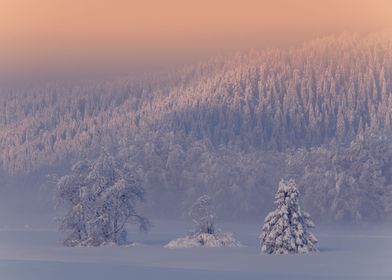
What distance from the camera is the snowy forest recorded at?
278 ft

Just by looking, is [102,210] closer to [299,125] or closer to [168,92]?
[299,125]

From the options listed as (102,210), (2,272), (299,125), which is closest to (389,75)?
(299,125)

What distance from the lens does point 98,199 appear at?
162 feet

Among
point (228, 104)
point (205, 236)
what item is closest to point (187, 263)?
point (205, 236)

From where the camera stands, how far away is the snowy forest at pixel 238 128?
8462 cm

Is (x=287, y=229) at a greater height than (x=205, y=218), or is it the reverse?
(x=205, y=218)

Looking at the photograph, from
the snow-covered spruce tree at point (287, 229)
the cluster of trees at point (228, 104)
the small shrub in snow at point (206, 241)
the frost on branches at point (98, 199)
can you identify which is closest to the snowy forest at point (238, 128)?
the cluster of trees at point (228, 104)

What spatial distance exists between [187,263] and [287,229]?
8223 millimetres

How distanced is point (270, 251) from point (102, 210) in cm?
1324

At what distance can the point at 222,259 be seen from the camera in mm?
36062

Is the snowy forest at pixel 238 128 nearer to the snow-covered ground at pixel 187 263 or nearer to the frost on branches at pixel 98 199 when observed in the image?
the frost on branches at pixel 98 199

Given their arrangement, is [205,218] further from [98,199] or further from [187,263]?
[187,263]

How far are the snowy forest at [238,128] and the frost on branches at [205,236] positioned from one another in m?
32.1

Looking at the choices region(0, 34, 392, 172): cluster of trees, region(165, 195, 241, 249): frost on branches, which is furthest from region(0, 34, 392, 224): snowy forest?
region(165, 195, 241, 249): frost on branches
